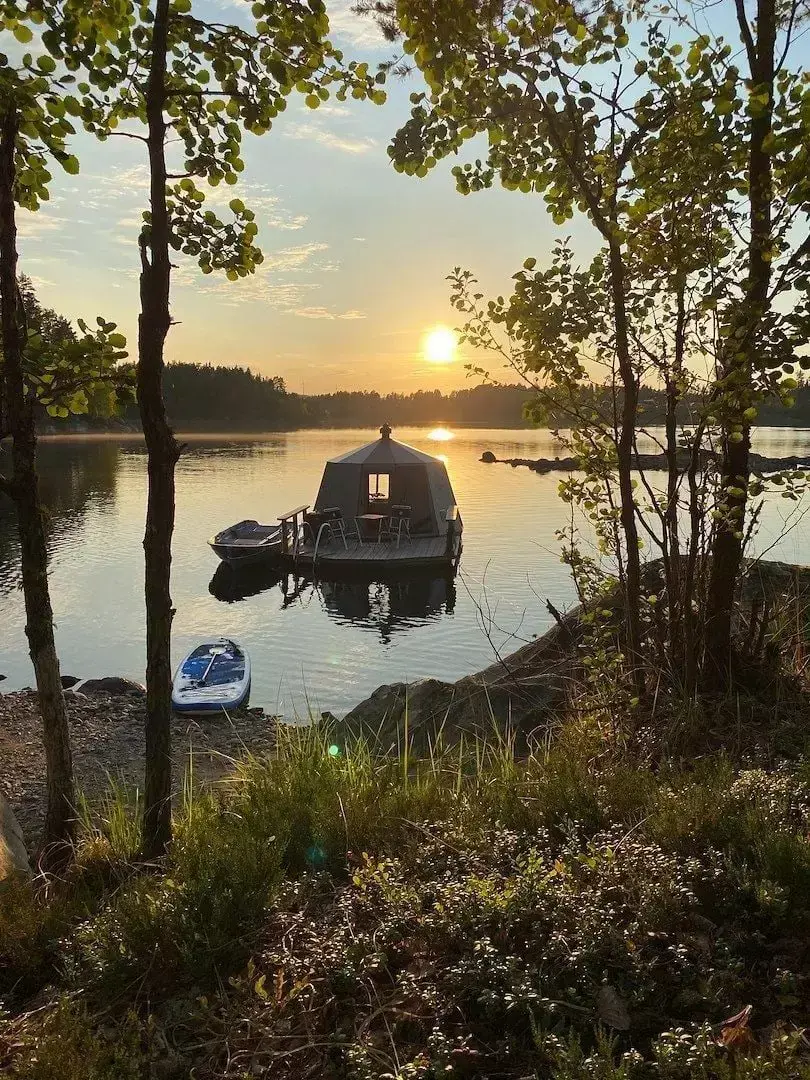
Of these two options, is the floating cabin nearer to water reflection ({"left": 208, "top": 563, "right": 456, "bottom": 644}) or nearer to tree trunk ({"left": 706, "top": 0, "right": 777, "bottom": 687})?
water reflection ({"left": 208, "top": 563, "right": 456, "bottom": 644})

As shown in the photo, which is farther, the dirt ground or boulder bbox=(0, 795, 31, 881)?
the dirt ground

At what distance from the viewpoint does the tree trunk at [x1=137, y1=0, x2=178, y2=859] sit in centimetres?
344

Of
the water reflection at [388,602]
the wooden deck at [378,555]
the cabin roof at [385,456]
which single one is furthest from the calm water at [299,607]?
the cabin roof at [385,456]

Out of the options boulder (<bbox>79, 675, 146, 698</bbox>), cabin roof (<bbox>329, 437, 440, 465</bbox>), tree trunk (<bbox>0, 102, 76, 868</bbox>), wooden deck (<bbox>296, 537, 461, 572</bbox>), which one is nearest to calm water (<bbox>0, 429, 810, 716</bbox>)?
wooden deck (<bbox>296, 537, 461, 572</bbox>)

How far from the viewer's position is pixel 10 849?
388 cm

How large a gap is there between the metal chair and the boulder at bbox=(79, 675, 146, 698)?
11539mm

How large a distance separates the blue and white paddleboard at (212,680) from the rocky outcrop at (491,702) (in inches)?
163

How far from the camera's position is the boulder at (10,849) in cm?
360

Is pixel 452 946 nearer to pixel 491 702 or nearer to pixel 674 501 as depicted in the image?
pixel 674 501

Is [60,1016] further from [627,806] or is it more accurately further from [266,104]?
[266,104]

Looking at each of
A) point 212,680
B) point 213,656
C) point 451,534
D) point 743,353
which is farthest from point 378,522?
point 743,353

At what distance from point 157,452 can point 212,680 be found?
34.3 ft

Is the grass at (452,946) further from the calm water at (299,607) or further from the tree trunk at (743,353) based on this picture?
the calm water at (299,607)

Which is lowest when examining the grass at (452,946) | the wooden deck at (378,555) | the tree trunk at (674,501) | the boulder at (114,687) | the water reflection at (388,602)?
the boulder at (114,687)
